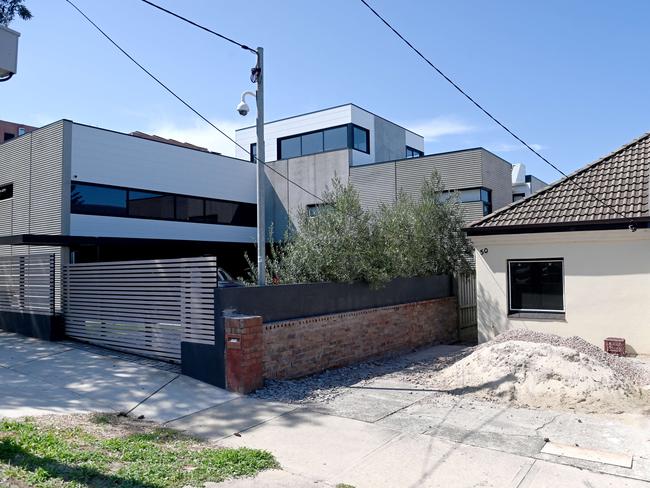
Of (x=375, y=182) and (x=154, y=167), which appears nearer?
(x=154, y=167)

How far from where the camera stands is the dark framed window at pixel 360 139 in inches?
1032

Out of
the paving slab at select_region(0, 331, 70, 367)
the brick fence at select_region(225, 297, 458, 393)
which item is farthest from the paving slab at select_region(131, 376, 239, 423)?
the paving slab at select_region(0, 331, 70, 367)

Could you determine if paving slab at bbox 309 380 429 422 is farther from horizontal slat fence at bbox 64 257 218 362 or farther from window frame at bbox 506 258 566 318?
window frame at bbox 506 258 566 318

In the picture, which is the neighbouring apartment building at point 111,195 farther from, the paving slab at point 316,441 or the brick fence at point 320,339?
the paving slab at point 316,441

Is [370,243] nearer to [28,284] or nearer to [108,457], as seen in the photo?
[108,457]

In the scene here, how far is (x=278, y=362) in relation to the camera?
28.6ft

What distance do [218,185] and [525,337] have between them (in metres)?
14.3

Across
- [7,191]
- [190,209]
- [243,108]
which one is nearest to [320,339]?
[243,108]

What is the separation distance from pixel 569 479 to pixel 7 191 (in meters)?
18.5

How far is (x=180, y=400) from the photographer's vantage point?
741 centimetres

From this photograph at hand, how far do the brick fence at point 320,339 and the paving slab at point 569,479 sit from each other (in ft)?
14.1

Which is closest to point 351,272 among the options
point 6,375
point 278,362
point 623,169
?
point 278,362

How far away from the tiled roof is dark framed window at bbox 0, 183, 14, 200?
1459 cm

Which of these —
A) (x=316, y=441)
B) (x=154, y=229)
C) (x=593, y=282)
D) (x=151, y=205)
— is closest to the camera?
(x=316, y=441)
